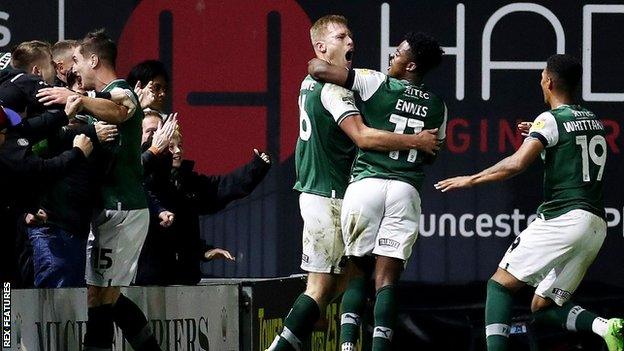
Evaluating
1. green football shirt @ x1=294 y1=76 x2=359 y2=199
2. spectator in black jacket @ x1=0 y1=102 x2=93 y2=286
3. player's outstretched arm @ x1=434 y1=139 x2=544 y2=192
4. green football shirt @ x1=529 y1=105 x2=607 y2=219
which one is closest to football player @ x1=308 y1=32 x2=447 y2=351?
green football shirt @ x1=294 y1=76 x2=359 y2=199

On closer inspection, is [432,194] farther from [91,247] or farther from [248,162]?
[91,247]

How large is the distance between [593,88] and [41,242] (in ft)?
13.0

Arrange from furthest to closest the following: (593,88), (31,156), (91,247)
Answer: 1. (593,88)
2. (91,247)
3. (31,156)

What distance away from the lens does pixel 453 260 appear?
1092 centimetres

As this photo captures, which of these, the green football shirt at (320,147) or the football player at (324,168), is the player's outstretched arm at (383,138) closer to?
the football player at (324,168)

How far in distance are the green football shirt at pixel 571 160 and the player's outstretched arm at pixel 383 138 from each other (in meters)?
0.59

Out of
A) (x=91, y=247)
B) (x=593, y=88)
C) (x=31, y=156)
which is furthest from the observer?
(x=593, y=88)

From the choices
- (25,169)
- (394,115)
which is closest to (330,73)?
(394,115)

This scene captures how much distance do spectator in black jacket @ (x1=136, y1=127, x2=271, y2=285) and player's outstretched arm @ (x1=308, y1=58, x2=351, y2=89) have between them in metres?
1.37

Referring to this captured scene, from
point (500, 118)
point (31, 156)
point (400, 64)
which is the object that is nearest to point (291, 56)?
point (500, 118)

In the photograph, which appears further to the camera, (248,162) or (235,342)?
(248,162)

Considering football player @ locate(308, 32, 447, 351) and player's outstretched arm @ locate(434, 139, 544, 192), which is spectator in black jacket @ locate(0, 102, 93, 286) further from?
player's outstretched arm @ locate(434, 139, 544, 192)

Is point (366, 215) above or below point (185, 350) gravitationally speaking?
above

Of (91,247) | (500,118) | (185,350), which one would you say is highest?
(500,118)
